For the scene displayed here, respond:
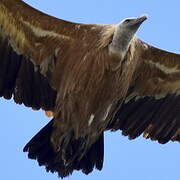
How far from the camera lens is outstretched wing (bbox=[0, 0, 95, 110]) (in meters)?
12.0

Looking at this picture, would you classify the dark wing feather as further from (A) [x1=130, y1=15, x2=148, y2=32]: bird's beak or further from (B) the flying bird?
(A) [x1=130, y1=15, x2=148, y2=32]: bird's beak

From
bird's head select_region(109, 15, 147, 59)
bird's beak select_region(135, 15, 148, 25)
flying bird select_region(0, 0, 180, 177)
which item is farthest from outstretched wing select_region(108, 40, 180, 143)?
bird's beak select_region(135, 15, 148, 25)

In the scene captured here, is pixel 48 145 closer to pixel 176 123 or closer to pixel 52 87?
pixel 52 87

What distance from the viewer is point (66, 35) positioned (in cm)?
1206

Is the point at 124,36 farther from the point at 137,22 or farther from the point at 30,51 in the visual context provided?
A: the point at 30,51

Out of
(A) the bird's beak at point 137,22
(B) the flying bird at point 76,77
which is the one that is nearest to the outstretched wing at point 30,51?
(B) the flying bird at point 76,77

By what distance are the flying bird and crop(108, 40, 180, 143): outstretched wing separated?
2cm

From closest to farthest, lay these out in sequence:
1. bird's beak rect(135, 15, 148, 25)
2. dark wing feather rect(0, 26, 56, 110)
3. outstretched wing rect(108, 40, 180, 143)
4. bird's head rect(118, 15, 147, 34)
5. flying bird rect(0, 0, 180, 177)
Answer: bird's beak rect(135, 15, 148, 25) < bird's head rect(118, 15, 147, 34) < flying bird rect(0, 0, 180, 177) < dark wing feather rect(0, 26, 56, 110) < outstretched wing rect(108, 40, 180, 143)

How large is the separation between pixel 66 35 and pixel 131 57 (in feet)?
2.82

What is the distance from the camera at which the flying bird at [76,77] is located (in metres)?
11.9

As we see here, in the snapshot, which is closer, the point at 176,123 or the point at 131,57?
the point at 131,57

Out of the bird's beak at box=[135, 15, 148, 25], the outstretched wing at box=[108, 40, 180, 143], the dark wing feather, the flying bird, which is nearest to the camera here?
the bird's beak at box=[135, 15, 148, 25]

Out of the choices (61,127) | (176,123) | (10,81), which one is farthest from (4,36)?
(176,123)

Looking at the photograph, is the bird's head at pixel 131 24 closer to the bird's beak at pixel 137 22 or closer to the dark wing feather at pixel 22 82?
the bird's beak at pixel 137 22
